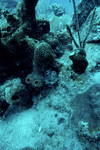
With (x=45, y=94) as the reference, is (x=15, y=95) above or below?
above

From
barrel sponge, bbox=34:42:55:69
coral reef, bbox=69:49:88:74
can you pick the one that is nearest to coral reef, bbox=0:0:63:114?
barrel sponge, bbox=34:42:55:69

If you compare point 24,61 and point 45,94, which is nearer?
point 45,94

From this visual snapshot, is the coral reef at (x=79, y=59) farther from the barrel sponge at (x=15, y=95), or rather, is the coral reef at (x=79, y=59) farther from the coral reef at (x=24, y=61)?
the barrel sponge at (x=15, y=95)

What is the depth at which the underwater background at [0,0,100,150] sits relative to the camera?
6.16ft

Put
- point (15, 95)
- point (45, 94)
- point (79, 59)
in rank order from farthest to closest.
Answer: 1. point (45, 94)
2. point (79, 59)
3. point (15, 95)

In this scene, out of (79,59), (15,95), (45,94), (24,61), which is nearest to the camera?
(15,95)

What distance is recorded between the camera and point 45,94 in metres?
2.68

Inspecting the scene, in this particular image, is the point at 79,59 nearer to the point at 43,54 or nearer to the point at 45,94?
the point at 43,54

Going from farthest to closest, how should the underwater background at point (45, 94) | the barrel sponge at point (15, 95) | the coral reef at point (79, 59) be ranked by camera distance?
the coral reef at point (79, 59), the barrel sponge at point (15, 95), the underwater background at point (45, 94)

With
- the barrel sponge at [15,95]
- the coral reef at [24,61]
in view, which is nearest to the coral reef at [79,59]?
the coral reef at [24,61]

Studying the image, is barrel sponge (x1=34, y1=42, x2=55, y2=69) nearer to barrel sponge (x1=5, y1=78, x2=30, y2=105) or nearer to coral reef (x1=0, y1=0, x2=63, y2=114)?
coral reef (x1=0, y1=0, x2=63, y2=114)

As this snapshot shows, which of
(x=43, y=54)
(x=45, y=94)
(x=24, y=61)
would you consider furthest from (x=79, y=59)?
(x=24, y=61)

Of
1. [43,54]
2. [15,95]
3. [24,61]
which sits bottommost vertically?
[15,95]

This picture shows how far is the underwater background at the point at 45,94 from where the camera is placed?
1.88m
